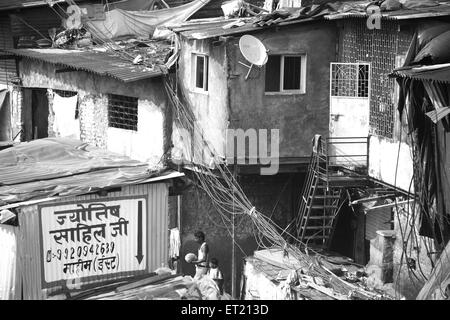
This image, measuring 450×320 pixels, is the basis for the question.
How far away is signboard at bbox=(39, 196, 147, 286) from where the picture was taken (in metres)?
17.2

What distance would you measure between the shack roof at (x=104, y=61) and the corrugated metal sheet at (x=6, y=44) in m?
1.06

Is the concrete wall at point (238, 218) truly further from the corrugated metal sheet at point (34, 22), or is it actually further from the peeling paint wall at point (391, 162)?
the corrugated metal sheet at point (34, 22)

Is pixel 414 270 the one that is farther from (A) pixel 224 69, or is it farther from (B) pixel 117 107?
(B) pixel 117 107

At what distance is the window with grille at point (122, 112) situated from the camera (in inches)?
888

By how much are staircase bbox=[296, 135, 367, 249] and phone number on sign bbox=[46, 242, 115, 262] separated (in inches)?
155

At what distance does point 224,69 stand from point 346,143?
2842 mm

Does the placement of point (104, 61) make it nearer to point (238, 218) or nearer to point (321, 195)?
point (238, 218)

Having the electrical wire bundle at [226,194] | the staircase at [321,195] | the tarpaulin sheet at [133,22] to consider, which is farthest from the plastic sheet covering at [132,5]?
the staircase at [321,195]

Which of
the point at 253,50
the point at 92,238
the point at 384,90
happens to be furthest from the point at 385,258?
the point at 92,238

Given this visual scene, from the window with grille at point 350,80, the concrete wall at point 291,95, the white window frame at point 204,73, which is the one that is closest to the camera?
the window with grille at point 350,80

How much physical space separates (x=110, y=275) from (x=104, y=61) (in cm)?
679

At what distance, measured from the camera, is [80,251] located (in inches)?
685

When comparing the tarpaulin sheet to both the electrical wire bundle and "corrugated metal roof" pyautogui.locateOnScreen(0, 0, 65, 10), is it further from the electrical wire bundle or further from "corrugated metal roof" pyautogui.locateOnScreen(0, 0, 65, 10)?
the electrical wire bundle

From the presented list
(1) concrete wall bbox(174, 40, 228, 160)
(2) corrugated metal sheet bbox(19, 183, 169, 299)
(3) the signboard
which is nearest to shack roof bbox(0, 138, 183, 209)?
(2) corrugated metal sheet bbox(19, 183, 169, 299)
